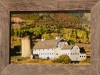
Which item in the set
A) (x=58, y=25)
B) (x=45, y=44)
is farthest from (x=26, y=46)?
(x=58, y=25)

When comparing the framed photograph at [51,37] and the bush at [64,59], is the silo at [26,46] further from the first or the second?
the bush at [64,59]

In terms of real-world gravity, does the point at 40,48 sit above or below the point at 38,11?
below

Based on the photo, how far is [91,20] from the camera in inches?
79.0

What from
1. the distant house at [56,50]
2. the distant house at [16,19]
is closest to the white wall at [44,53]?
the distant house at [56,50]

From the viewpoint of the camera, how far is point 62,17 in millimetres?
2010

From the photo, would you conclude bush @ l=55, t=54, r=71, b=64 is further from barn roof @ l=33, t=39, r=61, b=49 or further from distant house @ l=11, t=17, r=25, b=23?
distant house @ l=11, t=17, r=25, b=23

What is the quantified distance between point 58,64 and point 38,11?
0.34 m

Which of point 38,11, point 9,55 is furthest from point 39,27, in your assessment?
point 9,55

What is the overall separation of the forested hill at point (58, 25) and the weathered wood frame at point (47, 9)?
0.04 meters

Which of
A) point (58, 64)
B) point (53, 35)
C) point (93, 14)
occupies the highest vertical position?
point (93, 14)

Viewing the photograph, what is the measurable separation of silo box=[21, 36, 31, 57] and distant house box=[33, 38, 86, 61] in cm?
4

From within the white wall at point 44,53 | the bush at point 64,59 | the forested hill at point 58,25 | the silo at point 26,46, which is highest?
the forested hill at point 58,25

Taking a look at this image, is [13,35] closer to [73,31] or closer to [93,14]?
[73,31]

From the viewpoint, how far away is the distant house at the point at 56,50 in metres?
2.02
